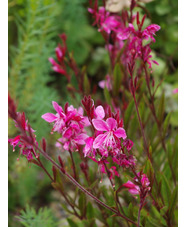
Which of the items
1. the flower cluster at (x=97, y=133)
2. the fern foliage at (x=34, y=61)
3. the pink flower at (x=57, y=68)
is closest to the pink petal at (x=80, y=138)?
the flower cluster at (x=97, y=133)

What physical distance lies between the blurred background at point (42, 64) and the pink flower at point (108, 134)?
1.11ft

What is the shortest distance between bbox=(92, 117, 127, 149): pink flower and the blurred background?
0.34m

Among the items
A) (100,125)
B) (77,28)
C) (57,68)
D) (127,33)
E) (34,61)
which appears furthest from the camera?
(77,28)

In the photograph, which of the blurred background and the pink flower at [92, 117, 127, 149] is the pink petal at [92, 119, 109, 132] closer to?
the pink flower at [92, 117, 127, 149]

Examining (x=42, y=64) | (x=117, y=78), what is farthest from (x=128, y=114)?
(x=42, y=64)

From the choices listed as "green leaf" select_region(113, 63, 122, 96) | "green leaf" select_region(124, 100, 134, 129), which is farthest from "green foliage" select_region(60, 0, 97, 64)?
"green leaf" select_region(124, 100, 134, 129)

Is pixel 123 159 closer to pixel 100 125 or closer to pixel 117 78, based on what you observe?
pixel 100 125

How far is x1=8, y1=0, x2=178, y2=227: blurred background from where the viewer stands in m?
1.26

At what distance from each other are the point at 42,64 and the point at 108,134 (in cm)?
98

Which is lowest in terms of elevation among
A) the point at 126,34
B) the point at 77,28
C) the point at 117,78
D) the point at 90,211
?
the point at 90,211

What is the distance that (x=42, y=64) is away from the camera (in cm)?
145

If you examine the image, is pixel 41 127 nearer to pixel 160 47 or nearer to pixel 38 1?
pixel 38 1

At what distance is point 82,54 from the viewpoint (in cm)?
215
